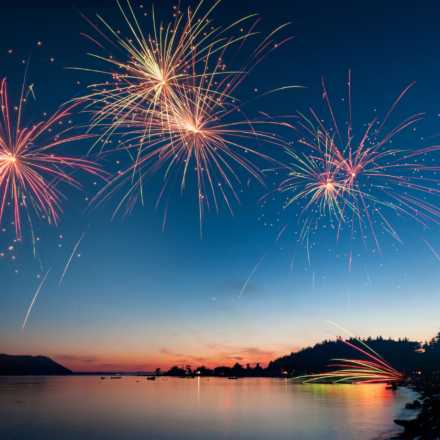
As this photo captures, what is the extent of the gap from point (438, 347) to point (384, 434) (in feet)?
314

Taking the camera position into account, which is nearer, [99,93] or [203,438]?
[99,93]

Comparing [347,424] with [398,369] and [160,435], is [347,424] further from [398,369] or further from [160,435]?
[398,369]

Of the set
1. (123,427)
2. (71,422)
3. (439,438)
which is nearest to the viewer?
(439,438)

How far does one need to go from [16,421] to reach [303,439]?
1441 inches

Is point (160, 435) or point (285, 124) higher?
point (285, 124)

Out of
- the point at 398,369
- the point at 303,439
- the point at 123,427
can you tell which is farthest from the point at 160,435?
the point at 398,369

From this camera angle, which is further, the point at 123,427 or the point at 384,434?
the point at 123,427

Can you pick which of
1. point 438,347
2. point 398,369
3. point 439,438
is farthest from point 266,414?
point 398,369

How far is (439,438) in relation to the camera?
2753 cm

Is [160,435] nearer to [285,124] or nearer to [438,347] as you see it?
[285,124]

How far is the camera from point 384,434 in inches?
1778

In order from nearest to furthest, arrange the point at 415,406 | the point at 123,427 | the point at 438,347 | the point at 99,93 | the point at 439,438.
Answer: the point at 99,93 → the point at 439,438 → the point at 123,427 → the point at 415,406 → the point at 438,347

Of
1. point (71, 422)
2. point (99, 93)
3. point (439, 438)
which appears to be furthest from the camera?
point (71, 422)

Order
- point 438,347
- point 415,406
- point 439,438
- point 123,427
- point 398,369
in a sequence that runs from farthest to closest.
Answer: point 398,369, point 438,347, point 415,406, point 123,427, point 439,438
